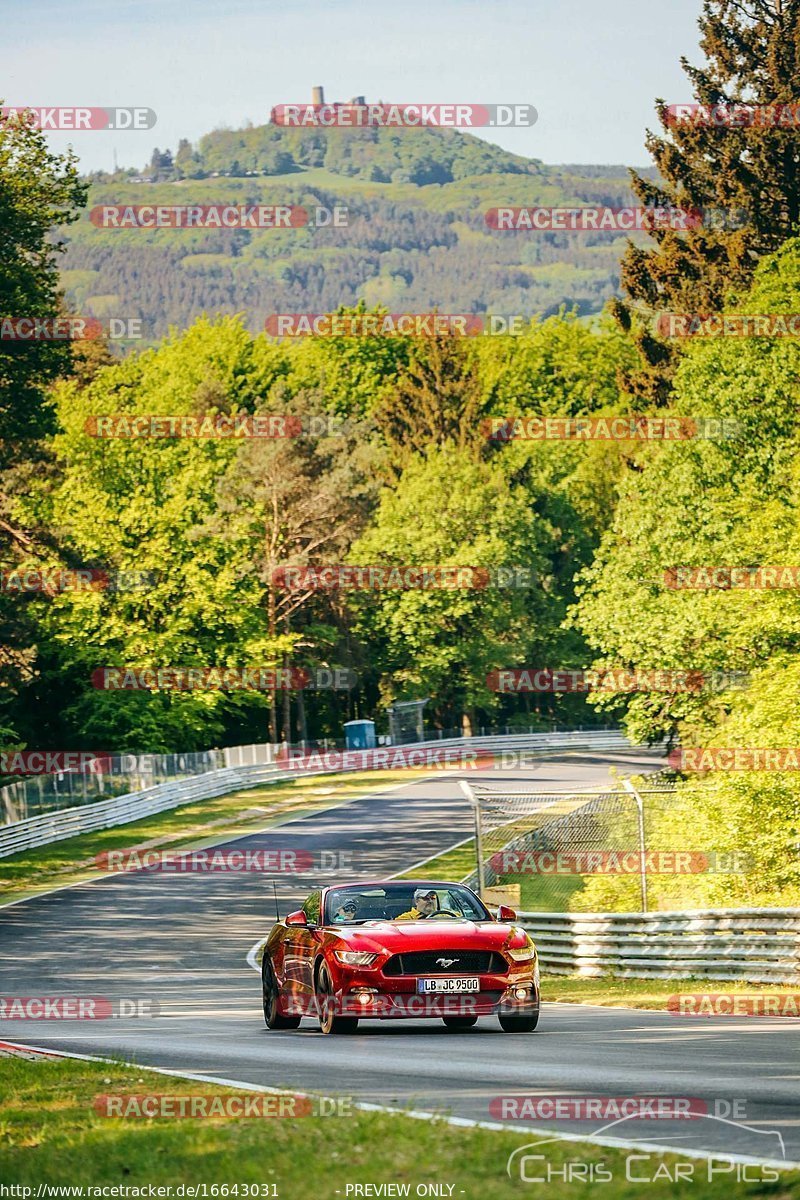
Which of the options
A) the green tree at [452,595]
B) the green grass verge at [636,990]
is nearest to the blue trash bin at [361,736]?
the green tree at [452,595]

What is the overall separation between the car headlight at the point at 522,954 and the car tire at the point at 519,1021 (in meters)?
0.47

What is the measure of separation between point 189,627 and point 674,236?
80.6 ft

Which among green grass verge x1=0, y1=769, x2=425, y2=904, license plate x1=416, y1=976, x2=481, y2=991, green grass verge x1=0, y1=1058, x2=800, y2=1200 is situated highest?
green grass verge x1=0, y1=1058, x2=800, y2=1200

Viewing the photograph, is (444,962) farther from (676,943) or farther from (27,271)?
(27,271)

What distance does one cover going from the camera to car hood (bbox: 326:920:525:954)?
599 inches

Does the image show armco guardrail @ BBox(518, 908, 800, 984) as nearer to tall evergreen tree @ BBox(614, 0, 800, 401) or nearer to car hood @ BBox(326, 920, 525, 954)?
car hood @ BBox(326, 920, 525, 954)

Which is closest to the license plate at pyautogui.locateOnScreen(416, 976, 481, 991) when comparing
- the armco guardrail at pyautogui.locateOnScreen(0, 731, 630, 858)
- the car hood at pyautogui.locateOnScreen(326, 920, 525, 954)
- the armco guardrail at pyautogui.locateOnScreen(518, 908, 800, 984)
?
the car hood at pyautogui.locateOnScreen(326, 920, 525, 954)

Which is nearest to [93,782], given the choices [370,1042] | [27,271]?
[27,271]

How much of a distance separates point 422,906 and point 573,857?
17.1 meters

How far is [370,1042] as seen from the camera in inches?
585

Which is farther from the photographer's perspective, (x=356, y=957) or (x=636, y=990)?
(x=636, y=990)

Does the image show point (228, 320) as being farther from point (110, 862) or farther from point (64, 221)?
point (110, 862)

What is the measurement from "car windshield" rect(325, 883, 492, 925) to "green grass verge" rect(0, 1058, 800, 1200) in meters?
6.17

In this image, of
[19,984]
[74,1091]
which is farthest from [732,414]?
[74,1091]
